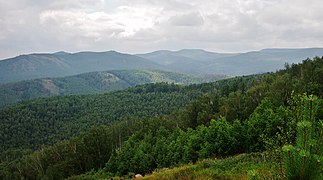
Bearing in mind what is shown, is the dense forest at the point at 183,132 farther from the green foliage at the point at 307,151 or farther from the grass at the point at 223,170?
the grass at the point at 223,170

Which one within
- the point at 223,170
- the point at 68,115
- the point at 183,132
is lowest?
the point at 68,115

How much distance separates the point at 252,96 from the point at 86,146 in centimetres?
4117

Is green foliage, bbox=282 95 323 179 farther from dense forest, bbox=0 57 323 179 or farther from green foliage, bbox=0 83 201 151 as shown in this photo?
green foliage, bbox=0 83 201 151

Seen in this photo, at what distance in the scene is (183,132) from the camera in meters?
54.6

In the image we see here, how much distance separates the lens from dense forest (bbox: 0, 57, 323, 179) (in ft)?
16.6

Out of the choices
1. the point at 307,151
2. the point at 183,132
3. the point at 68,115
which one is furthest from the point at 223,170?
the point at 68,115

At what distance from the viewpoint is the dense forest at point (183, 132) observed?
5069 millimetres

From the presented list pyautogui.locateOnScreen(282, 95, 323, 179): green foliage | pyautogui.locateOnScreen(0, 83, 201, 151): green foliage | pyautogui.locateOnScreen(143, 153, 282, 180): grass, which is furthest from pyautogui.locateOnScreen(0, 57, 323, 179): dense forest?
pyautogui.locateOnScreen(143, 153, 282, 180): grass

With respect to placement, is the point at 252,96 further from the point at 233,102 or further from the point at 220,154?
the point at 220,154

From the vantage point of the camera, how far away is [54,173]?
240 ft

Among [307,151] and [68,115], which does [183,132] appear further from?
[68,115]

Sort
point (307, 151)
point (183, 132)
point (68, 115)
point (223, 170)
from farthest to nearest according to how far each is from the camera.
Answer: point (68, 115)
point (183, 132)
point (223, 170)
point (307, 151)

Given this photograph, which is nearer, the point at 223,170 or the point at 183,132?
the point at 223,170

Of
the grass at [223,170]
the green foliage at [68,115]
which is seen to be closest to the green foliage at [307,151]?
the grass at [223,170]
